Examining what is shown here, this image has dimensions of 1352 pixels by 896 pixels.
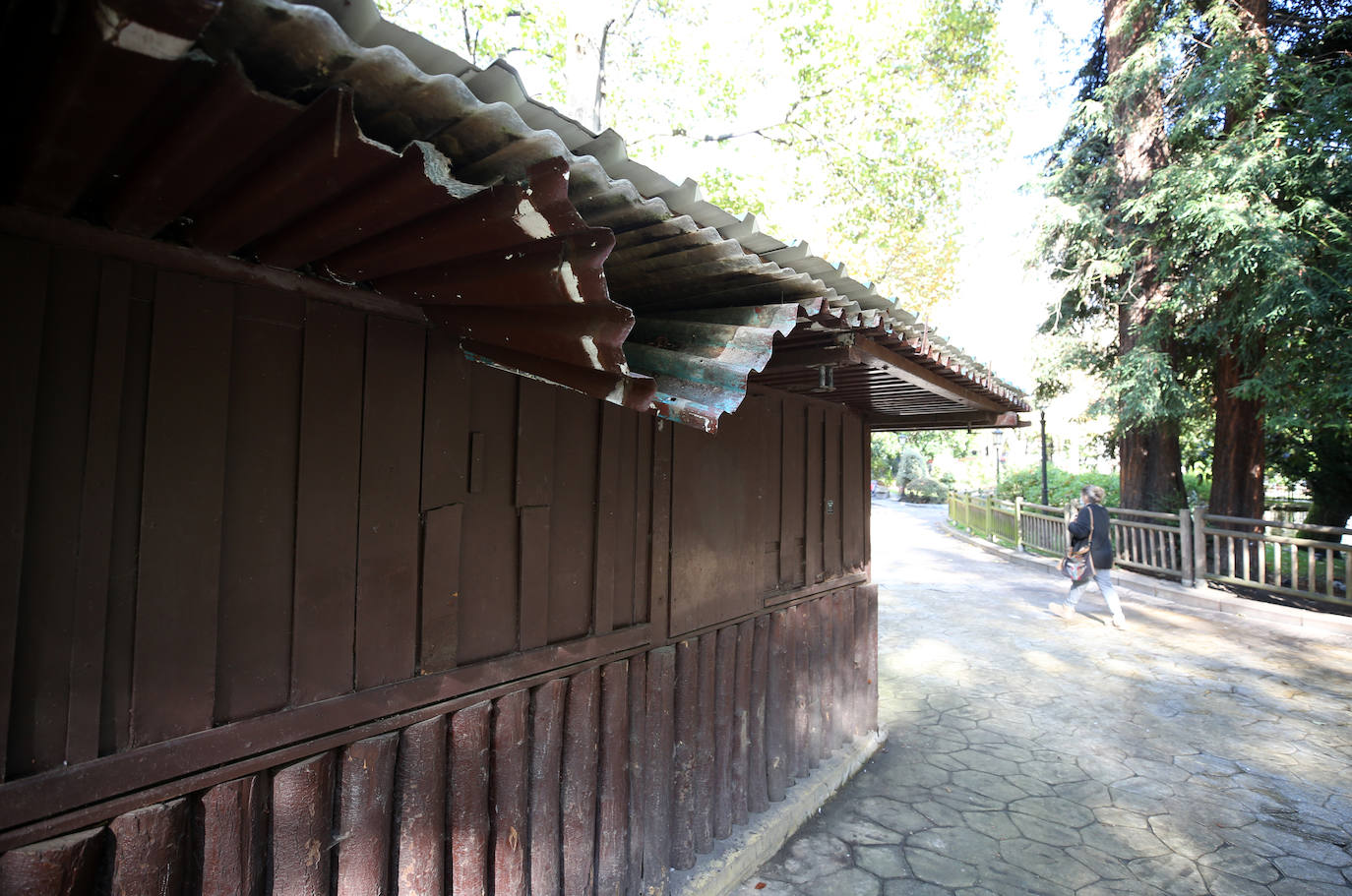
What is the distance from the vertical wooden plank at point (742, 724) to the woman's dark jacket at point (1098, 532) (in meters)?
7.38

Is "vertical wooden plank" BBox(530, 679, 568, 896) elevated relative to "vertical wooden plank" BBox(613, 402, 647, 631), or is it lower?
lower

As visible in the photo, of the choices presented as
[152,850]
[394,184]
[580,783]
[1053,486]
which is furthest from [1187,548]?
[152,850]

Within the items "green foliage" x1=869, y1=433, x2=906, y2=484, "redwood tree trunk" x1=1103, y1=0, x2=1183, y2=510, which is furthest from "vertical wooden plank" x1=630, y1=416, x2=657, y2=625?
"green foliage" x1=869, y1=433, x2=906, y2=484

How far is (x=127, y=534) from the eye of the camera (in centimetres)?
163

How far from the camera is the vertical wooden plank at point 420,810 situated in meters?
2.23

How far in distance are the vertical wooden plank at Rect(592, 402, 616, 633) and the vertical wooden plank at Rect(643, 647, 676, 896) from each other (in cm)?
46

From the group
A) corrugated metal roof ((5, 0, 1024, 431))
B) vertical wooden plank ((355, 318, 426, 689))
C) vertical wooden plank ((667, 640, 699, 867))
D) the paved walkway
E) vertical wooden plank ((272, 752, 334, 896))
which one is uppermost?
corrugated metal roof ((5, 0, 1024, 431))

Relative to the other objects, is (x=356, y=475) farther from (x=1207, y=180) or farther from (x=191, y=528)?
(x=1207, y=180)

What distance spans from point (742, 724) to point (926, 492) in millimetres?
35674

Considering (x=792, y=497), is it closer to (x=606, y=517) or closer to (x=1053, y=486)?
(x=606, y=517)

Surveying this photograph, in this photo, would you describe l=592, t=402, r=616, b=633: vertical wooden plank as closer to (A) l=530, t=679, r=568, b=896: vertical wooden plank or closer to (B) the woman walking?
(A) l=530, t=679, r=568, b=896: vertical wooden plank

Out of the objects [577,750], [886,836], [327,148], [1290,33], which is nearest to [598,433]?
[577,750]

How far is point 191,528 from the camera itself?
173cm

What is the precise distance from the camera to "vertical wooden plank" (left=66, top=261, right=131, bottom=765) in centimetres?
156
